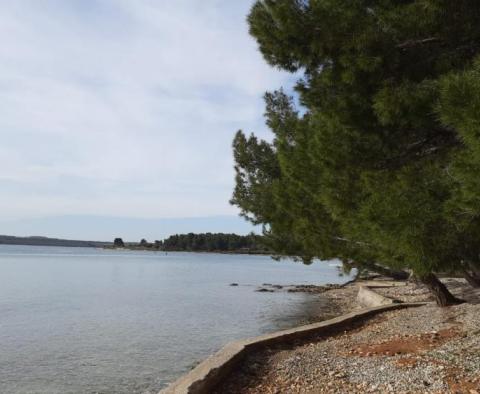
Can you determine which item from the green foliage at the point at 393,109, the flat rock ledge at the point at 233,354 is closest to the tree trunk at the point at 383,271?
the flat rock ledge at the point at 233,354

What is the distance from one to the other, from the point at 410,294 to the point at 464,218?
19.8 metres

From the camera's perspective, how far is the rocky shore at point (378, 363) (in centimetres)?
721

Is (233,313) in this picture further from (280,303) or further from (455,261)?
(455,261)

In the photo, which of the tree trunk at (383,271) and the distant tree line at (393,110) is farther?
the tree trunk at (383,271)

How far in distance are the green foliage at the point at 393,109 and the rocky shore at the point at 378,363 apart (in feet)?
5.32

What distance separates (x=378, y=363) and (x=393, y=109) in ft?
14.2

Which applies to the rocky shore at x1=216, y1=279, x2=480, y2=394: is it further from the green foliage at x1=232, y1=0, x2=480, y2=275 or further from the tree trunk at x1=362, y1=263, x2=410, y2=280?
the tree trunk at x1=362, y1=263, x2=410, y2=280

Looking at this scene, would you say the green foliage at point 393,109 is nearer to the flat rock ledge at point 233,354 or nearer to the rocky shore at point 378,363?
the rocky shore at point 378,363

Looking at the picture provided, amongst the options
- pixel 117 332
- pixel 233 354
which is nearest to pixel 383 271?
pixel 117 332

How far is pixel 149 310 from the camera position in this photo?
28.3 metres

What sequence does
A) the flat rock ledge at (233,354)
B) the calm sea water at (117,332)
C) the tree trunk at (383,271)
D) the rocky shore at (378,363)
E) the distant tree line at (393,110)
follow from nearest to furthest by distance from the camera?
the distant tree line at (393,110)
the rocky shore at (378,363)
the flat rock ledge at (233,354)
the calm sea water at (117,332)
the tree trunk at (383,271)

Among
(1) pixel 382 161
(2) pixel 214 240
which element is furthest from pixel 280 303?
(2) pixel 214 240

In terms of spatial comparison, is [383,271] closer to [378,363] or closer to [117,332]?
[117,332]

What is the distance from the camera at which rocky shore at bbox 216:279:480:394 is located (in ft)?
23.7
